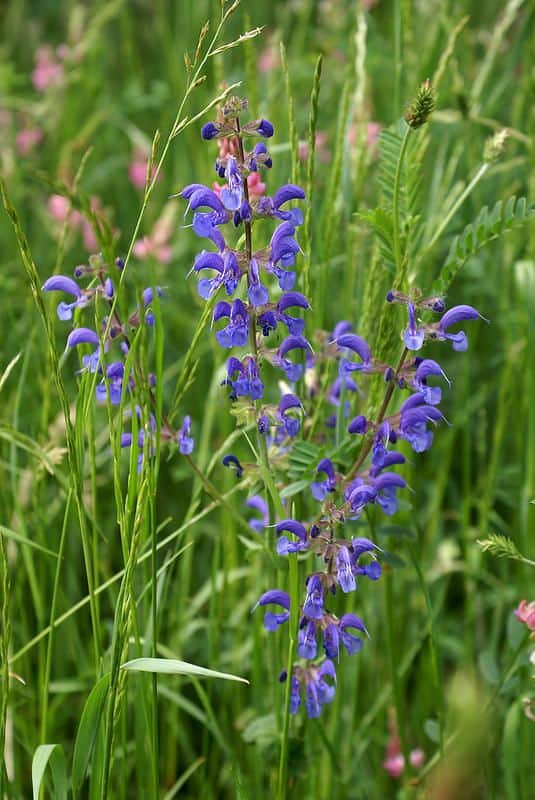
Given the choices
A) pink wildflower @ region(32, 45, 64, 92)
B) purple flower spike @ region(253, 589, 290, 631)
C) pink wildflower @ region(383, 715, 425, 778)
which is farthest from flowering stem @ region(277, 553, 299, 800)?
pink wildflower @ region(32, 45, 64, 92)

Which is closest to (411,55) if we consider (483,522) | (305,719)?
(483,522)

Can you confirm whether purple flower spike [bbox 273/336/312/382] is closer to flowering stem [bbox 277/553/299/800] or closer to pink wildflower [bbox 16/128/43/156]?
flowering stem [bbox 277/553/299/800]

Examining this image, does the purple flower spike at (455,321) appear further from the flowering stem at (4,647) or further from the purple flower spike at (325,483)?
the flowering stem at (4,647)

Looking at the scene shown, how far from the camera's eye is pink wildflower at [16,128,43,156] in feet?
10.4

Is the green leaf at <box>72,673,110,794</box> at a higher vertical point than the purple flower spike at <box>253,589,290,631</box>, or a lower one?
lower

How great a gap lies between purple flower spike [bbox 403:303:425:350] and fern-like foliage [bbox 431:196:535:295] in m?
0.08

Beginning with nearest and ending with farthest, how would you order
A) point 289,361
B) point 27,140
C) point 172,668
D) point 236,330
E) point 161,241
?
point 172,668 → point 236,330 → point 289,361 → point 161,241 → point 27,140

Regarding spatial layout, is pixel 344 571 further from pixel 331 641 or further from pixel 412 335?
pixel 412 335

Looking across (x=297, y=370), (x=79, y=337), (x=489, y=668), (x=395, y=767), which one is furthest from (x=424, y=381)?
(x=395, y=767)

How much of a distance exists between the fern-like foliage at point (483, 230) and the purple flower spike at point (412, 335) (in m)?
0.08

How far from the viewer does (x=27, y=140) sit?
10.5 feet

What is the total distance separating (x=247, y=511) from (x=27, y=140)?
155 cm

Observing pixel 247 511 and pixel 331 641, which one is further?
pixel 247 511

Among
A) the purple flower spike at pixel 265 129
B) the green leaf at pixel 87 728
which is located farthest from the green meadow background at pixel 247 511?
the purple flower spike at pixel 265 129
